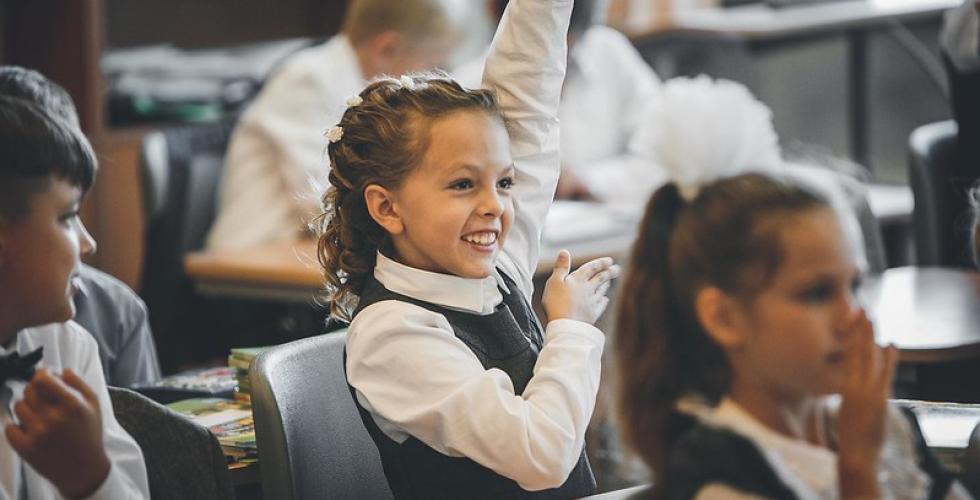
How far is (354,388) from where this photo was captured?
5.40 ft

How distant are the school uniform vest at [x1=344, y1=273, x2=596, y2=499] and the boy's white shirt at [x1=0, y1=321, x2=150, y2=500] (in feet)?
0.95

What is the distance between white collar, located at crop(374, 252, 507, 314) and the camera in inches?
66.4

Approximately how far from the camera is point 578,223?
3.09 metres

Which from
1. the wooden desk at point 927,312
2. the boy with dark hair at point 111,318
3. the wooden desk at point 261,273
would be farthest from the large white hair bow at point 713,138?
the wooden desk at point 261,273

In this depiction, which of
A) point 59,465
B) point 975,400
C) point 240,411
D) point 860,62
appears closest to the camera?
point 59,465

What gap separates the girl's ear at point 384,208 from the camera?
172 centimetres

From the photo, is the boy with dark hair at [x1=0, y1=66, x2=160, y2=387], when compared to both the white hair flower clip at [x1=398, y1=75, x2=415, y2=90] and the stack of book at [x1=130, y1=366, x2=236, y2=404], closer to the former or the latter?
the stack of book at [x1=130, y1=366, x2=236, y2=404]

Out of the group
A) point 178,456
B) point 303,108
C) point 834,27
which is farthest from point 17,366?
point 834,27

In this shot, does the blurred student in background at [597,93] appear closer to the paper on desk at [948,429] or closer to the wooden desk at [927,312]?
the wooden desk at [927,312]

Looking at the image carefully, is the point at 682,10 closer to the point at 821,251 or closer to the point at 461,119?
the point at 461,119

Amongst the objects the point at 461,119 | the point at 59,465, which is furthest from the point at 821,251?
the point at 59,465

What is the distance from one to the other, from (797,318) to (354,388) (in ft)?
2.01

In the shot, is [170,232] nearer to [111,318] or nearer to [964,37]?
[111,318]

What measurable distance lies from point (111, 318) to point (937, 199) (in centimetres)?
168
